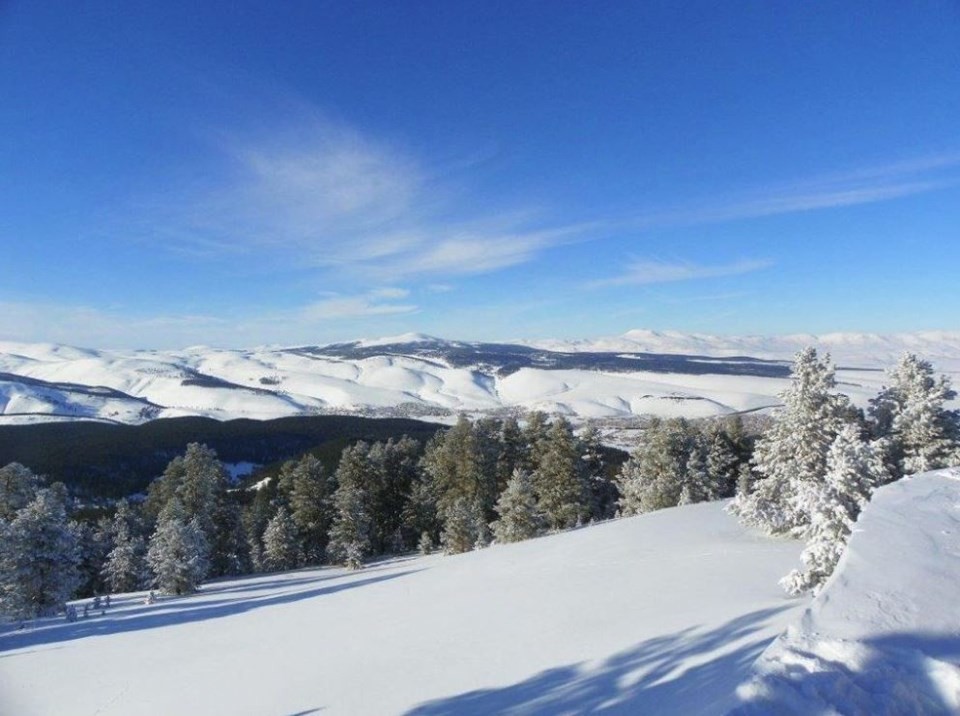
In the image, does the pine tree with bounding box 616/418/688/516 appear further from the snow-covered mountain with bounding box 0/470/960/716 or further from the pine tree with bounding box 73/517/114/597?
the pine tree with bounding box 73/517/114/597

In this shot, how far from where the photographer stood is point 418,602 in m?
18.2

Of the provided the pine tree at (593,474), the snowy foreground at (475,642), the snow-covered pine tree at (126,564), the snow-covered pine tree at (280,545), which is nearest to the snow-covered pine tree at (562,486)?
the pine tree at (593,474)

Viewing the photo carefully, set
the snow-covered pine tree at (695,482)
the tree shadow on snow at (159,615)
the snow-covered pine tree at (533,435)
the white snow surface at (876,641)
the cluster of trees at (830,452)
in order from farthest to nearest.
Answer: the snow-covered pine tree at (533,435) < the snow-covered pine tree at (695,482) < the tree shadow on snow at (159,615) < the cluster of trees at (830,452) < the white snow surface at (876,641)

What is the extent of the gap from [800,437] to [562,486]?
19895 mm

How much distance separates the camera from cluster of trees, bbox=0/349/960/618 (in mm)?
20391

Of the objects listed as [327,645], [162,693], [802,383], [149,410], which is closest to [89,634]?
[162,693]

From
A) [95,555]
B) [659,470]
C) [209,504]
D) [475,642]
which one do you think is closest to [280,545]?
[209,504]

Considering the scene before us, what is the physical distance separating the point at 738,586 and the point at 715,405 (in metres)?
158

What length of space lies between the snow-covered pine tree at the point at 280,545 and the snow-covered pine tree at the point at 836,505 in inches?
1463

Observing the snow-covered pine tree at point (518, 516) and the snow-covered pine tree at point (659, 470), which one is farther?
the snow-covered pine tree at point (659, 470)

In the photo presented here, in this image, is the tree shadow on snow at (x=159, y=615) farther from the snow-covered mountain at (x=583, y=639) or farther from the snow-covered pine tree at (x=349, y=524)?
the snow-covered pine tree at (x=349, y=524)

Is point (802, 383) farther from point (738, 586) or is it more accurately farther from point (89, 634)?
point (89, 634)

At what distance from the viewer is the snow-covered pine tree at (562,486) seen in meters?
38.0

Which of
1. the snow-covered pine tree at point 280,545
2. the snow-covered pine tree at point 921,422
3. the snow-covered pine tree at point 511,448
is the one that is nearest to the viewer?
the snow-covered pine tree at point 921,422
